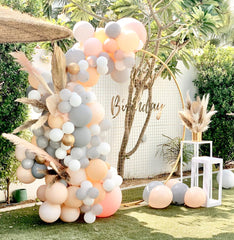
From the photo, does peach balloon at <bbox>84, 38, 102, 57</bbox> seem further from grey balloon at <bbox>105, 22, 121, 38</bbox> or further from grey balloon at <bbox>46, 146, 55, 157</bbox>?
grey balloon at <bbox>46, 146, 55, 157</bbox>

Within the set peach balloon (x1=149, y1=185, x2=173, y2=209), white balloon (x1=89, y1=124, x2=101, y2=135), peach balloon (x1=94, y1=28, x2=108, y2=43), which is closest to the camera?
white balloon (x1=89, y1=124, x2=101, y2=135)

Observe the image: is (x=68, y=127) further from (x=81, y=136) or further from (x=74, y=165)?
(x=74, y=165)

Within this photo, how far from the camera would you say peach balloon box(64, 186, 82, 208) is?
4.33 m

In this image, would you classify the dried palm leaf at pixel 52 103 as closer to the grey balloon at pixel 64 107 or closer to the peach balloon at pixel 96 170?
the grey balloon at pixel 64 107

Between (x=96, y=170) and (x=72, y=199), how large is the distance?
0.37 m

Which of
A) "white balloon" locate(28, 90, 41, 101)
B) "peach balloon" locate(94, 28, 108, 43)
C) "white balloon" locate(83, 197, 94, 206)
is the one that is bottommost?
"white balloon" locate(83, 197, 94, 206)

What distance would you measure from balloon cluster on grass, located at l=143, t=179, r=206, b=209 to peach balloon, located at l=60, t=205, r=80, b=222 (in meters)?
1.09

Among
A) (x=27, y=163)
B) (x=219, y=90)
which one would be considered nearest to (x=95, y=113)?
(x=27, y=163)

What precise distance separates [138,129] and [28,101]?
9.86 ft

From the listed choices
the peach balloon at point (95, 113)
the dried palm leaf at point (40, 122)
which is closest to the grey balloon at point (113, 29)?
the peach balloon at point (95, 113)

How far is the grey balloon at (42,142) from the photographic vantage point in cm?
431

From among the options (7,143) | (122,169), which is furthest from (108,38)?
(122,169)

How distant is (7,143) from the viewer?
16.3ft

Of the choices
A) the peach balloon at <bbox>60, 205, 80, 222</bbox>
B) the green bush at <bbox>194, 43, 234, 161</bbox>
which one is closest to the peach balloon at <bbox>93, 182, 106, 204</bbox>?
the peach balloon at <bbox>60, 205, 80, 222</bbox>
